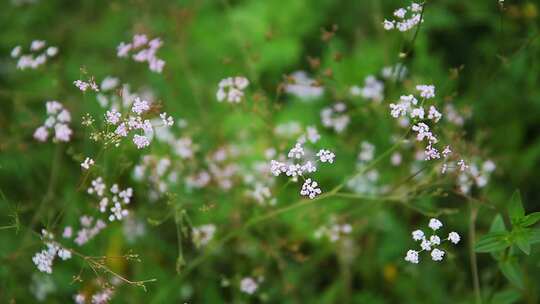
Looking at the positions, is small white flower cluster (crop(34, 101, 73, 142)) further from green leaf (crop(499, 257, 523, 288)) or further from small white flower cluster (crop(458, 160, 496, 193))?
green leaf (crop(499, 257, 523, 288))

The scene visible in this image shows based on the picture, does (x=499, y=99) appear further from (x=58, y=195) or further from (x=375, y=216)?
(x=58, y=195)

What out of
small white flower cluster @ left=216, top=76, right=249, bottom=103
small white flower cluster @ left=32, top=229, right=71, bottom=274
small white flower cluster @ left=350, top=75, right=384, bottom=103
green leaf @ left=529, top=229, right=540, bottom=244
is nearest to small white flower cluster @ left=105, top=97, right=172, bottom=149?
small white flower cluster @ left=32, top=229, right=71, bottom=274

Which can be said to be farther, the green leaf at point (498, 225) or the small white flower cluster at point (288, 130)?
the small white flower cluster at point (288, 130)

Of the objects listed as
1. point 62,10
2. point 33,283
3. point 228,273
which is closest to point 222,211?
point 228,273

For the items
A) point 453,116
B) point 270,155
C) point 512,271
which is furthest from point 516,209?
point 270,155

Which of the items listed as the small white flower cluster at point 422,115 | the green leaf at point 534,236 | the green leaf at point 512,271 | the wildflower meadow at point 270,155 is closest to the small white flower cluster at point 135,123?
the wildflower meadow at point 270,155

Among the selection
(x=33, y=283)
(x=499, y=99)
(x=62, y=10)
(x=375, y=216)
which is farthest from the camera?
(x=62, y=10)

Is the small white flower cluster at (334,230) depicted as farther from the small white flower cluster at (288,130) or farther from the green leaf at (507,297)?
the green leaf at (507,297)
